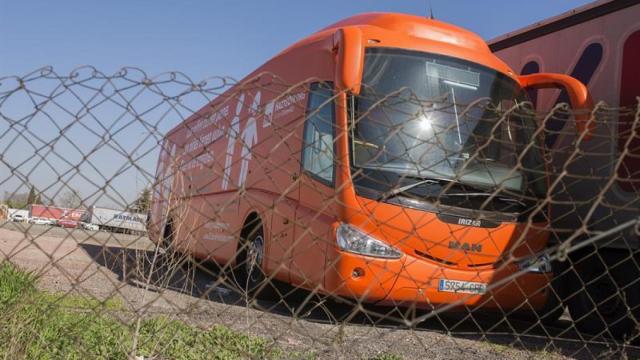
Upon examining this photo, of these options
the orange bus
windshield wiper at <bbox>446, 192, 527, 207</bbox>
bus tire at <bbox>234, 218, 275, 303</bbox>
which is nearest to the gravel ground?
the orange bus

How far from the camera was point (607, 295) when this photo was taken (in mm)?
6523

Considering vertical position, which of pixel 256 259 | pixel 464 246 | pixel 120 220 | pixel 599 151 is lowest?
pixel 256 259

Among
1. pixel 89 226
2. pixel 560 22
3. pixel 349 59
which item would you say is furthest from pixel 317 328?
pixel 560 22

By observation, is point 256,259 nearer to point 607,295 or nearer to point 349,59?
point 349,59

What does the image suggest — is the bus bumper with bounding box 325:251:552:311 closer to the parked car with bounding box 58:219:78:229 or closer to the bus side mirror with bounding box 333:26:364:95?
the bus side mirror with bounding box 333:26:364:95

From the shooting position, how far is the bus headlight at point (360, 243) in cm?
521

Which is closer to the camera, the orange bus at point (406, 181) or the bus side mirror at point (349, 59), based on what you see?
the bus side mirror at point (349, 59)

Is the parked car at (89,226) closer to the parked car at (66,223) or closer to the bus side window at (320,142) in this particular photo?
the parked car at (66,223)

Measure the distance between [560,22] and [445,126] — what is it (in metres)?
2.81

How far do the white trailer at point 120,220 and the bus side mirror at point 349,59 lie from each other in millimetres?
1773

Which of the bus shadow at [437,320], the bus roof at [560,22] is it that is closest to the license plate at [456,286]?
the bus shadow at [437,320]

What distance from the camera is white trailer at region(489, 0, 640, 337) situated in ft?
19.5

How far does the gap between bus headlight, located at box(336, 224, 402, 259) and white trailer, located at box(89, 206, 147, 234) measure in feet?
6.06

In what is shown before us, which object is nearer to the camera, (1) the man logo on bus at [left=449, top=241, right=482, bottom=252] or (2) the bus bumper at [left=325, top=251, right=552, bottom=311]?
(2) the bus bumper at [left=325, top=251, right=552, bottom=311]
